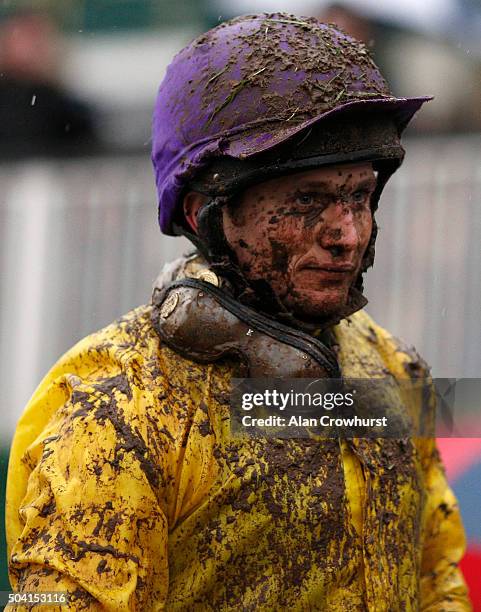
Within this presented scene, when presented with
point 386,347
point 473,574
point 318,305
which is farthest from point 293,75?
point 473,574

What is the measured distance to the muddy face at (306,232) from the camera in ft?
7.03

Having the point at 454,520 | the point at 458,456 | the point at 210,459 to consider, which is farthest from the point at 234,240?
the point at 458,456

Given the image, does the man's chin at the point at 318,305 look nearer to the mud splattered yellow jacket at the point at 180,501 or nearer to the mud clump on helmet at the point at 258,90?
the mud splattered yellow jacket at the point at 180,501

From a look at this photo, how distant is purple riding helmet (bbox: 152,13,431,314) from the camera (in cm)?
209

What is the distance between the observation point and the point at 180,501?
2080 mm

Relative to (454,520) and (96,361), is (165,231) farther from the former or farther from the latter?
(454,520)

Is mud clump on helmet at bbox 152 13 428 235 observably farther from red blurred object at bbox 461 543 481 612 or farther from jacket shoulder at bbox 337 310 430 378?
red blurred object at bbox 461 543 481 612

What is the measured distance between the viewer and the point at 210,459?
82.5 inches

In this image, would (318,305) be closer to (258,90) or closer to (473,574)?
(258,90)

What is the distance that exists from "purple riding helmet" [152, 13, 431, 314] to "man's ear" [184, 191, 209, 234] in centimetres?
2

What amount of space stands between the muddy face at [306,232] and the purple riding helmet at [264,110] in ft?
0.12

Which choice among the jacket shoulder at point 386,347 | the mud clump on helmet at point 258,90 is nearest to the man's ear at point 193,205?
the mud clump on helmet at point 258,90

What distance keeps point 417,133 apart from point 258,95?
11.4ft

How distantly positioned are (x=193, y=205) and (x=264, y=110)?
281 mm
